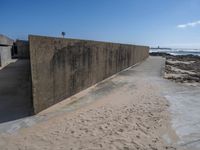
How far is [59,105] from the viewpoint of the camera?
5461 mm

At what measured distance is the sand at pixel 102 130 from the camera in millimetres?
3359

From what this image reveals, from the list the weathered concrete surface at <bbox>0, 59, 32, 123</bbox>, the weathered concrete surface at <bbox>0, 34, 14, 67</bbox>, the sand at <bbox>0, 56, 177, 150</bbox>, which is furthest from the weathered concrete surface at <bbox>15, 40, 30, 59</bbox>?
the sand at <bbox>0, 56, 177, 150</bbox>

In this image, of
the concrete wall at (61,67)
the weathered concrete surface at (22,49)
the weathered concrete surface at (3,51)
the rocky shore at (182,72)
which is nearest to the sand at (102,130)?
the concrete wall at (61,67)

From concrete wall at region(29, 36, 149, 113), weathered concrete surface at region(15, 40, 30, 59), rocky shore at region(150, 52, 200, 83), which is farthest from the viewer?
weathered concrete surface at region(15, 40, 30, 59)

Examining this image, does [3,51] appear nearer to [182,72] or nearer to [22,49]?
[22,49]

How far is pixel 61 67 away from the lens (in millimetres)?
5629

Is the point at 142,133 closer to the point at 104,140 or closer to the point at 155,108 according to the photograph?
the point at 104,140

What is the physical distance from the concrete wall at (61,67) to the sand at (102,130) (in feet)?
2.91

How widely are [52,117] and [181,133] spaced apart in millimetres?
3048

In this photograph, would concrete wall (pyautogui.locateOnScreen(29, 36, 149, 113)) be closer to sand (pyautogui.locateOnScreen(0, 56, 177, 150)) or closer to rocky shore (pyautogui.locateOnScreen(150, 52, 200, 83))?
sand (pyautogui.locateOnScreen(0, 56, 177, 150))

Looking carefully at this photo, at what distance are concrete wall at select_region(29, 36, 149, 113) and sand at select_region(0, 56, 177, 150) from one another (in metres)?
0.89

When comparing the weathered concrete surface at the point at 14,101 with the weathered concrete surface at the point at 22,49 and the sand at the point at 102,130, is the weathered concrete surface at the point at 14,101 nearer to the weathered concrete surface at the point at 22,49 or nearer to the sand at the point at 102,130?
the sand at the point at 102,130

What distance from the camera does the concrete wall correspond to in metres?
4.69

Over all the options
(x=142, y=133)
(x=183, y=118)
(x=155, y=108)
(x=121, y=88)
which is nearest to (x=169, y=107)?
(x=155, y=108)
